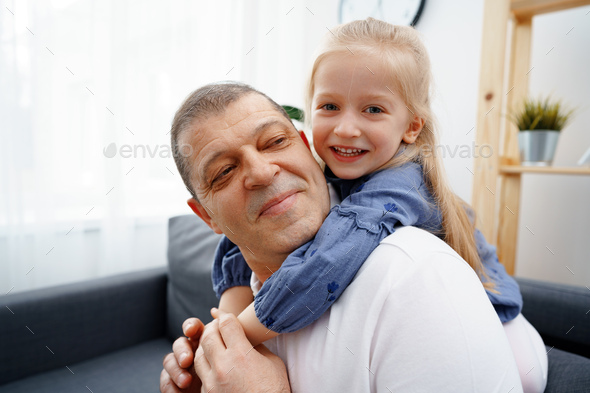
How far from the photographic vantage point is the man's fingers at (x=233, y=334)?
765 millimetres

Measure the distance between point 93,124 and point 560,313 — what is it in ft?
6.79

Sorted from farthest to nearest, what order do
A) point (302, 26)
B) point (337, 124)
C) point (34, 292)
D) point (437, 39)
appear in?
point (302, 26) < point (437, 39) < point (34, 292) < point (337, 124)

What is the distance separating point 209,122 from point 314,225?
32 centimetres

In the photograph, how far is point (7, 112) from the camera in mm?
1633

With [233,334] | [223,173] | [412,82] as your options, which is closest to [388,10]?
[412,82]

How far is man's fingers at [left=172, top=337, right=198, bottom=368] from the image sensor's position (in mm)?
903

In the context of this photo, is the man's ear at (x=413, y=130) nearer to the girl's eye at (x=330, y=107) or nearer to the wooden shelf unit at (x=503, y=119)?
the girl's eye at (x=330, y=107)

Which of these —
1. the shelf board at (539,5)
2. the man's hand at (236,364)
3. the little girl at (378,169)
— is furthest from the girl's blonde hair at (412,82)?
the shelf board at (539,5)

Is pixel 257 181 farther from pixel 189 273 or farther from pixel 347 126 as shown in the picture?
pixel 189 273

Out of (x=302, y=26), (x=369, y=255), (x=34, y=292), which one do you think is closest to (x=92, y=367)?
(x=34, y=292)

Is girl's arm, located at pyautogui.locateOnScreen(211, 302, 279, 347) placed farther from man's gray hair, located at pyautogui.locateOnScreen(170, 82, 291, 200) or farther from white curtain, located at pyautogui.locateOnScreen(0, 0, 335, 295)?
white curtain, located at pyautogui.locateOnScreen(0, 0, 335, 295)

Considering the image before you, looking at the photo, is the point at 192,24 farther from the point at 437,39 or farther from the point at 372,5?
the point at 437,39

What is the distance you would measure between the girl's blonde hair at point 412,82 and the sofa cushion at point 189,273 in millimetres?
981

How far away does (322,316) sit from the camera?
0.73 metres
